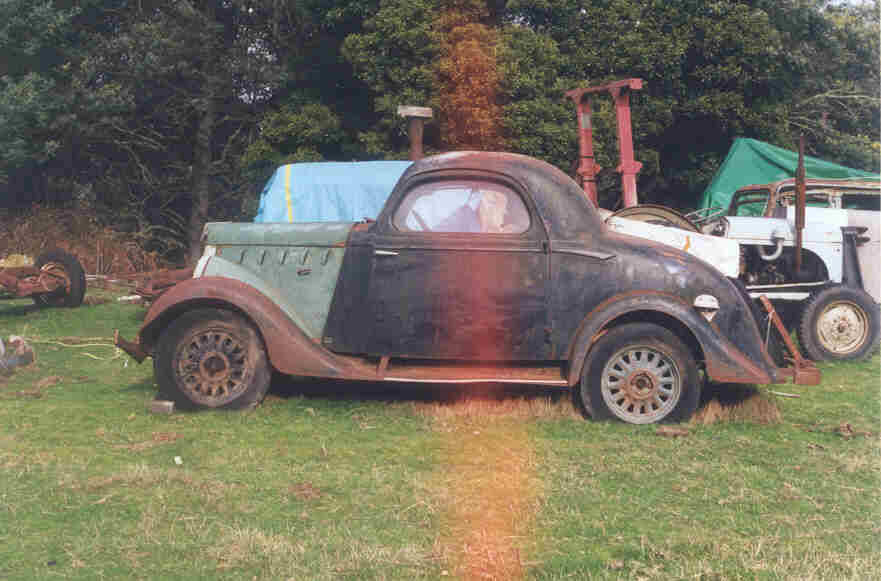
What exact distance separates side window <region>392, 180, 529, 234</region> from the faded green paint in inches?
21.3

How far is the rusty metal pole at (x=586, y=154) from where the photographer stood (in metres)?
8.63

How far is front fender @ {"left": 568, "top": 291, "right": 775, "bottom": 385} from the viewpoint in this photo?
18.3ft

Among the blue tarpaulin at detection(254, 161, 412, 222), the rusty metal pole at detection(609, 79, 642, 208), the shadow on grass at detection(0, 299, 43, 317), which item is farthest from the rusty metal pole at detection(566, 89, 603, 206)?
the shadow on grass at detection(0, 299, 43, 317)

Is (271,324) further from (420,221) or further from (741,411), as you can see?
(741,411)

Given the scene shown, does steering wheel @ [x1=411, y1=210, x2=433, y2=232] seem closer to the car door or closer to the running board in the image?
the car door

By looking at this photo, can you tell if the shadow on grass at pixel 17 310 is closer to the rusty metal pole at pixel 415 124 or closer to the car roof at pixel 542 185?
the rusty metal pole at pixel 415 124

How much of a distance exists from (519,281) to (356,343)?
1.28m

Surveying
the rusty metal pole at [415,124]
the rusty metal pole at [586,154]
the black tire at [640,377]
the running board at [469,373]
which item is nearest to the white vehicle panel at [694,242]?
the black tire at [640,377]

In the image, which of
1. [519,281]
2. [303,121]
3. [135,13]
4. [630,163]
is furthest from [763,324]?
[135,13]

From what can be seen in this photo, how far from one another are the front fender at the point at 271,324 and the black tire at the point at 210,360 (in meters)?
0.10

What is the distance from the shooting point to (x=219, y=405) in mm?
5961

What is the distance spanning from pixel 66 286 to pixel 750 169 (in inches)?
472

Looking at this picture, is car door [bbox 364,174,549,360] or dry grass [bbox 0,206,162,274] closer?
car door [bbox 364,174,549,360]

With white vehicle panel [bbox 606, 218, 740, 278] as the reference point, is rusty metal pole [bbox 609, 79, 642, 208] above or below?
above
